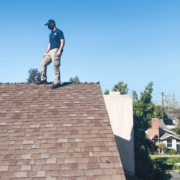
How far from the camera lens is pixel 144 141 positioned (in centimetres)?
1484

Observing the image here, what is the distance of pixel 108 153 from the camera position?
4.98 metres

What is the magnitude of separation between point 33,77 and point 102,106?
29.1 m

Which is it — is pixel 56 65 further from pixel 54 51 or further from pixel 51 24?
pixel 51 24

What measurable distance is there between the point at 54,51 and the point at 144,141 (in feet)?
31.5

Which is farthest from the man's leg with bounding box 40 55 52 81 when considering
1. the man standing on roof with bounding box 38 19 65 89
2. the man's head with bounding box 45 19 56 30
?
the man's head with bounding box 45 19 56 30

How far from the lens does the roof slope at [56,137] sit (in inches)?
178

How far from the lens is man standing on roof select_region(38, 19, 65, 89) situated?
805 cm

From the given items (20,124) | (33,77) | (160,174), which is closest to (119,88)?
(160,174)

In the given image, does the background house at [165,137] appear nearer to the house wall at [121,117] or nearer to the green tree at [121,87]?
the green tree at [121,87]

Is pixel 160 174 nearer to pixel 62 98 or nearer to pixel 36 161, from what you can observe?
pixel 62 98

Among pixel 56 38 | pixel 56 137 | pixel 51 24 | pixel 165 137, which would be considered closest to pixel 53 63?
pixel 56 38

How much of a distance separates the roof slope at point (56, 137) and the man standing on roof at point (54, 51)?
2.71 feet

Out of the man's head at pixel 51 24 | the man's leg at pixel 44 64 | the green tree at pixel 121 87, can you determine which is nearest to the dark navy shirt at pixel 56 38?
the man's head at pixel 51 24

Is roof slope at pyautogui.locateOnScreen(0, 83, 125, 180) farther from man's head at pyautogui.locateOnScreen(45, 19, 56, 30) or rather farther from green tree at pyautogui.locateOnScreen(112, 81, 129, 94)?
green tree at pyautogui.locateOnScreen(112, 81, 129, 94)
